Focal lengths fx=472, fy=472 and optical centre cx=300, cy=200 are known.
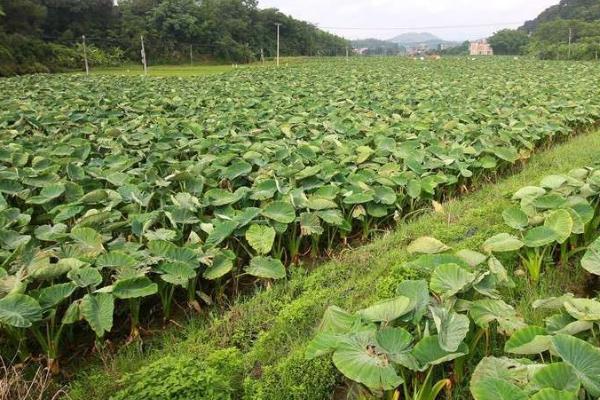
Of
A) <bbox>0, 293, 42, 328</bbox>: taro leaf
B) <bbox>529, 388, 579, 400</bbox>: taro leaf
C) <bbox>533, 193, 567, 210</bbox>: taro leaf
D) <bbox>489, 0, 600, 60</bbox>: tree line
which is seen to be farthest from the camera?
<bbox>489, 0, 600, 60</bbox>: tree line

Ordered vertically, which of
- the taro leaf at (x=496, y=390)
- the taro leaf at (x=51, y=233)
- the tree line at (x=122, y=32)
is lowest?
the taro leaf at (x=496, y=390)

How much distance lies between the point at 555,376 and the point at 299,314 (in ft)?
4.87

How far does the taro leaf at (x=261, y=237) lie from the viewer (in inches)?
127

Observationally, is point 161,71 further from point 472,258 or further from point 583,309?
point 583,309

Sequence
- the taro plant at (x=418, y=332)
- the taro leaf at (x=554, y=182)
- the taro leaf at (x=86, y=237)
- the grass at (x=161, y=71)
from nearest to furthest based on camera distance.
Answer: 1. the taro plant at (x=418, y=332)
2. the taro leaf at (x=86, y=237)
3. the taro leaf at (x=554, y=182)
4. the grass at (x=161, y=71)

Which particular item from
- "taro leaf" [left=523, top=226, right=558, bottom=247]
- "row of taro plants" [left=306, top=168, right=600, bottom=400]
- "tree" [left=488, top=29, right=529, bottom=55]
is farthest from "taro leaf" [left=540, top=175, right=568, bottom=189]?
"tree" [left=488, top=29, right=529, bottom=55]

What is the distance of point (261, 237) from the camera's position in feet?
10.8

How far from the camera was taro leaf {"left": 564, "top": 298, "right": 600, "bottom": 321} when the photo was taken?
1.94 metres

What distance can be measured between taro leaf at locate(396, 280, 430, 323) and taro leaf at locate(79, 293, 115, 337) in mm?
1482

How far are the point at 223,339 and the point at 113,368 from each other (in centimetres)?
60

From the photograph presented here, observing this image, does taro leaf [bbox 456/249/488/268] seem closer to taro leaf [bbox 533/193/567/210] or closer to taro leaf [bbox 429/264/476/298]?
taro leaf [bbox 429/264/476/298]

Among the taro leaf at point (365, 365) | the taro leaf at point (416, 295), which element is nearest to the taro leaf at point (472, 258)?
the taro leaf at point (416, 295)

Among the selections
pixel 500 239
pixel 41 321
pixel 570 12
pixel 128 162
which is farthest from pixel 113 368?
pixel 570 12

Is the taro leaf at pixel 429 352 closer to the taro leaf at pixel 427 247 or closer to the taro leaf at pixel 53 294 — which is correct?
the taro leaf at pixel 427 247
